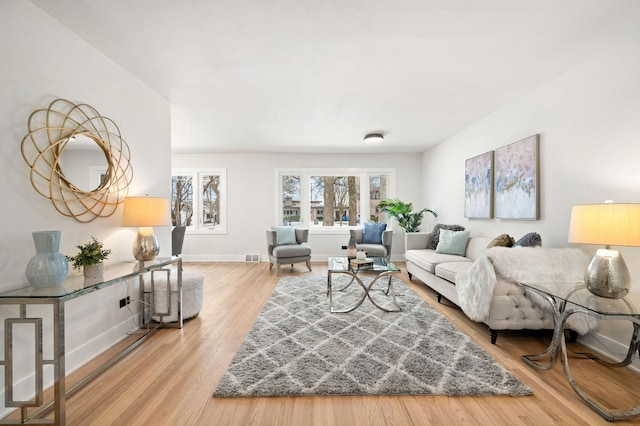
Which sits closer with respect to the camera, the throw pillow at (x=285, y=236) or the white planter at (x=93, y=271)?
the white planter at (x=93, y=271)

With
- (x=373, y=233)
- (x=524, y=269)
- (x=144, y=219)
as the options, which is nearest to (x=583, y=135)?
(x=524, y=269)

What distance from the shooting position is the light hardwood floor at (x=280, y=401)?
5.19 feet

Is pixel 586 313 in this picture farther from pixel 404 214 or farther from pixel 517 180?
pixel 404 214

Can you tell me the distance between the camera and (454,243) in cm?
417

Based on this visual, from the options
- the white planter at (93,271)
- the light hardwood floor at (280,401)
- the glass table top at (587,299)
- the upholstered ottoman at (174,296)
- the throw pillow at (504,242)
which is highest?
the throw pillow at (504,242)

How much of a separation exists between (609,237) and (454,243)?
7.74ft

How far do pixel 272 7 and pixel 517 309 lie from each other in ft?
9.99

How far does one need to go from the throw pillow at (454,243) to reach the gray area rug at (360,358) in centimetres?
126

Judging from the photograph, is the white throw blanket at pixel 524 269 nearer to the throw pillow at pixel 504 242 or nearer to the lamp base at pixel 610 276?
the lamp base at pixel 610 276

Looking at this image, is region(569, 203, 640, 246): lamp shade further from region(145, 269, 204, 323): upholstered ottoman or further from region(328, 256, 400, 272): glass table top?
region(145, 269, 204, 323): upholstered ottoman

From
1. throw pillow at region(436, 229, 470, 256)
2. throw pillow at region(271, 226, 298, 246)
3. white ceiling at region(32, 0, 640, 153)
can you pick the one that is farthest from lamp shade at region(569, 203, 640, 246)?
throw pillow at region(271, 226, 298, 246)

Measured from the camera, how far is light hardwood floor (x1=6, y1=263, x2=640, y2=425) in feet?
5.19

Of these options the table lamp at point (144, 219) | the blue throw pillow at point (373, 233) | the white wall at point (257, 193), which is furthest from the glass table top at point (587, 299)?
the white wall at point (257, 193)

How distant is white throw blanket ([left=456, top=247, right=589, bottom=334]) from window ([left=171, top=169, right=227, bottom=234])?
214 inches
